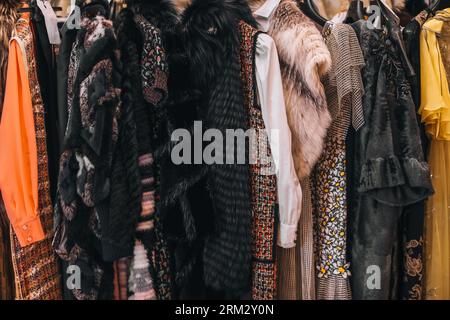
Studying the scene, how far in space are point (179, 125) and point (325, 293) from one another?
2.32ft

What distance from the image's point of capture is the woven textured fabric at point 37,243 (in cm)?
116

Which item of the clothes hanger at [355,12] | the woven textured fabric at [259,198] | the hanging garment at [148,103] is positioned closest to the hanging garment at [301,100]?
the woven textured fabric at [259,198]

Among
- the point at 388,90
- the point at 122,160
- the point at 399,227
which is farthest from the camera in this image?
the point at 399,227

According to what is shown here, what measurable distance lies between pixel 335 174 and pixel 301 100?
26 cm

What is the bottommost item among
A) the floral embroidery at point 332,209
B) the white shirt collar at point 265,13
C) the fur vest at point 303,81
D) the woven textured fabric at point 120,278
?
the woven textured fabric at point 120,278

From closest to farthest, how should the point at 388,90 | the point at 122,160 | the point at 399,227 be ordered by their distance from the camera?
1. the point at 122,160
2. the point at 388,90
3. the point at 399,227

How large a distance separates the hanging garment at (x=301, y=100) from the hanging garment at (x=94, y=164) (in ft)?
1.61

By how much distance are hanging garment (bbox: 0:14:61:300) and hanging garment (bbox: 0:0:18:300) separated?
0.05m

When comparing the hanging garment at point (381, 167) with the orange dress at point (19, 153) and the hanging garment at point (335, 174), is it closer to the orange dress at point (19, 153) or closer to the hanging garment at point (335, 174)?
the hanging garment at point (335, 174)

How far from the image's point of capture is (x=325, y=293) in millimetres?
1279

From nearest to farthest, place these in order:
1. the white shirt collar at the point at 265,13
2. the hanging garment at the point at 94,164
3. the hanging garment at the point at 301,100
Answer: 1. the hanging garment at the point at 94,164
2. the hanging garment at the point at 301,100
3. the white shirt collar at the point at 265,13

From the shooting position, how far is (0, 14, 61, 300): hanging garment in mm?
1135

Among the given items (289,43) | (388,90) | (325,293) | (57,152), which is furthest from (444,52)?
(57,152)
